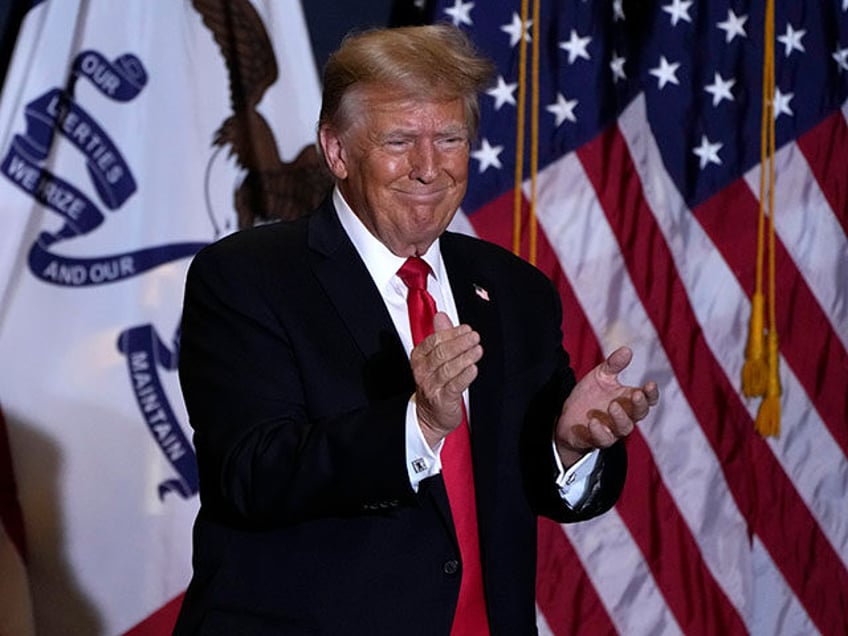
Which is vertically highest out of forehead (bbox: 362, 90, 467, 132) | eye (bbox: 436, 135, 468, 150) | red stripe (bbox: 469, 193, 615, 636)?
forehead (bbox: 362, 90, 467, 132)

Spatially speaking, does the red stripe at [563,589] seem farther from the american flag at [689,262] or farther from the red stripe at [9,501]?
the red stripe at [9,501]

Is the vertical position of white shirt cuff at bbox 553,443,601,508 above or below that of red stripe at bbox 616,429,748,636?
above

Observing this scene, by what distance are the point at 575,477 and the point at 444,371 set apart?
41 centimetres

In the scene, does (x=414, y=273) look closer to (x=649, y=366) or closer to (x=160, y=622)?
(x=160, y=622)

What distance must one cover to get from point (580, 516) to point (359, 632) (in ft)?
1.19

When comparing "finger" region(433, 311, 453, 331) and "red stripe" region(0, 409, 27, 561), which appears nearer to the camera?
"finger" region(433, 311, 453, 331)

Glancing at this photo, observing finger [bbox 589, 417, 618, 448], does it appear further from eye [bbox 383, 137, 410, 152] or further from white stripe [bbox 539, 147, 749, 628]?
white stripe [bbox 539, 147, 749, 628]

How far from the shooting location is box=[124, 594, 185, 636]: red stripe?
9.62 ft

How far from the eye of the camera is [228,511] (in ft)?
5.32

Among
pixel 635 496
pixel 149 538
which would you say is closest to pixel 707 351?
pixel 635 496

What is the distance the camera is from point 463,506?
172cm

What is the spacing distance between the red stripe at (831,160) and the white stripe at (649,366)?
609mm

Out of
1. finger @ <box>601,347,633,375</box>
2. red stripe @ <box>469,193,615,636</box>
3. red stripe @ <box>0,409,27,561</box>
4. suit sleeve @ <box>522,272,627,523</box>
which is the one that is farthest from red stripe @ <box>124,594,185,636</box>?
finger @ <box>601,347,633,375</box>

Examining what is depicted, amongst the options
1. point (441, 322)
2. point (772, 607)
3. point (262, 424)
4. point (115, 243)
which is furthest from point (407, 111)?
point (772, 607)
